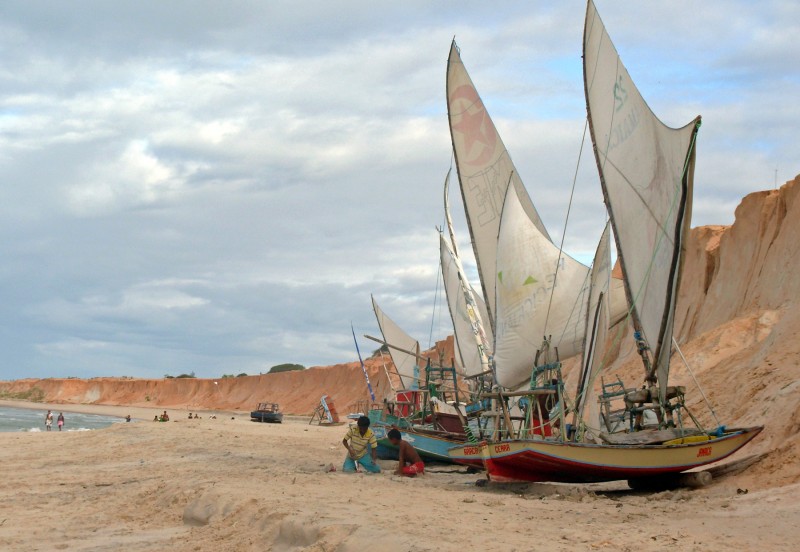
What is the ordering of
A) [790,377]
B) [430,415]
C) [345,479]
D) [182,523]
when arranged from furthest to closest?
[430,415] → [790,377] → [345,479] → [182,523]

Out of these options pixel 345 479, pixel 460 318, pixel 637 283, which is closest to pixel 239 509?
pixel 345 479

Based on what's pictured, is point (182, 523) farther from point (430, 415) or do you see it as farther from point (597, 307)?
point (430, 415)

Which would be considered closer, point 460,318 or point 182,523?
point 182,523

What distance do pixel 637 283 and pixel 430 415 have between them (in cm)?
887

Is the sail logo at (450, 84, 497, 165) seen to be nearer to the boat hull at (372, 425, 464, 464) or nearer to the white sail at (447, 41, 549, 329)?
the white sail at (447, 41, 549, 329)

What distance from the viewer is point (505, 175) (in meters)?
24.6

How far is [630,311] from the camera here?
15.8 m

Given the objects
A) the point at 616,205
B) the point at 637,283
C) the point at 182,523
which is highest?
the point at 616,205

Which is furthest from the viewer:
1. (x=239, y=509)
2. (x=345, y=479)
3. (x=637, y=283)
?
(x=637, y=283)

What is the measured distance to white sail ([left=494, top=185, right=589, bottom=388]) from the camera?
19.3 metres

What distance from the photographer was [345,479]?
14422 millimetres

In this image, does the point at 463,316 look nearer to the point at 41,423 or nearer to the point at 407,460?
the point at 407,460

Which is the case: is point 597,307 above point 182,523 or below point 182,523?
above

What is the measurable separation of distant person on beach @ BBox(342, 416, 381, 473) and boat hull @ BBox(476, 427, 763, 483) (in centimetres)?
301
